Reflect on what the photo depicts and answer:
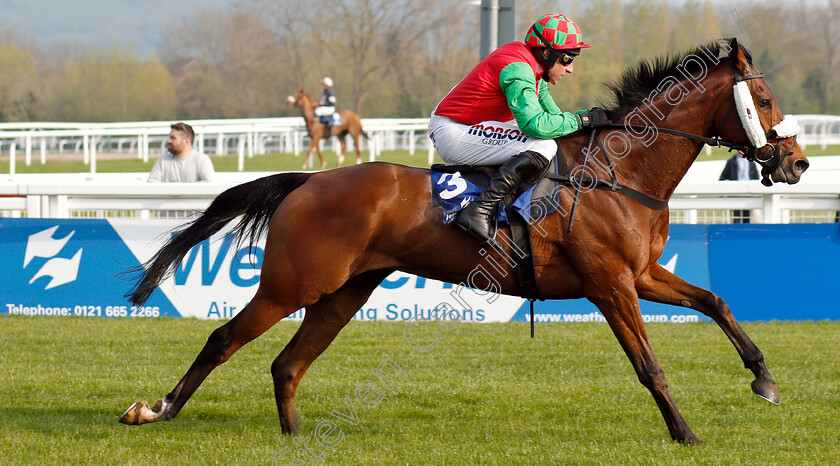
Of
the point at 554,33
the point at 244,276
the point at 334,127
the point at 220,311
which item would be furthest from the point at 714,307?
the point at 334,127

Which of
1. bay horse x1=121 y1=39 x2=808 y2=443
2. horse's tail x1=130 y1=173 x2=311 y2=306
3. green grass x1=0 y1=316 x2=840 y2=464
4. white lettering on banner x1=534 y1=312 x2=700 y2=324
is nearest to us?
green grass x1=0 y1=316 x2=840 y2=464

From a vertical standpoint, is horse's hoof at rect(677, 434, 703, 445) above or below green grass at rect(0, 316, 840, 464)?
above

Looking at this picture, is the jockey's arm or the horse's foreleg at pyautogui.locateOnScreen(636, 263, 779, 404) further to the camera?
the horse's foreleg at pyautogui.locateOnScreen(636, 263, 779, 404)

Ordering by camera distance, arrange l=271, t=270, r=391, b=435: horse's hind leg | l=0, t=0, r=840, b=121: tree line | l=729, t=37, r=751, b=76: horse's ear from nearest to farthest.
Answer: l=729, t=37, r=751, b=76: horse's ear, l=271, t=270, r=391, b=435: horse's hind leg, l=0, t=0, r=840, b=121: tree line

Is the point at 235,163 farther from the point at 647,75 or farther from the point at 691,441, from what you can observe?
the point at 691,441

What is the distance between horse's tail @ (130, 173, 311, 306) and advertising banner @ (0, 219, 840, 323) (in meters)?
2.55

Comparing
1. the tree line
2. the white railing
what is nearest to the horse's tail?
the white railing

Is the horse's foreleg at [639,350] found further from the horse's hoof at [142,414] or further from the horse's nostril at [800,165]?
the horse's hoof at [142,414]

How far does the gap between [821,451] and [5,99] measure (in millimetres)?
42580

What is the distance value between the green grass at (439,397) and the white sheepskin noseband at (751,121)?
1.40 metres

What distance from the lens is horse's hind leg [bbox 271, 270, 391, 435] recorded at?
4.54 m

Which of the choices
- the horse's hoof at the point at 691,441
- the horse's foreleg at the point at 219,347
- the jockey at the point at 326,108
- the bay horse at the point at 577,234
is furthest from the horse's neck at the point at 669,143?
the jockey at the point at 326,108

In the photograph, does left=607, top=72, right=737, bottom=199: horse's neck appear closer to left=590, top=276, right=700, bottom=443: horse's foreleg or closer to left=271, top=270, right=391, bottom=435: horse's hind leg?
left=590, top=276, right=700, bottom=443: horse's foreleg

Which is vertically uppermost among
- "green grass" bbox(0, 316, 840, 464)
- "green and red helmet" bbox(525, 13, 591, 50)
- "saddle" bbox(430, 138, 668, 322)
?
"green and red helmet" bbox(525, 13, 591, 50)
